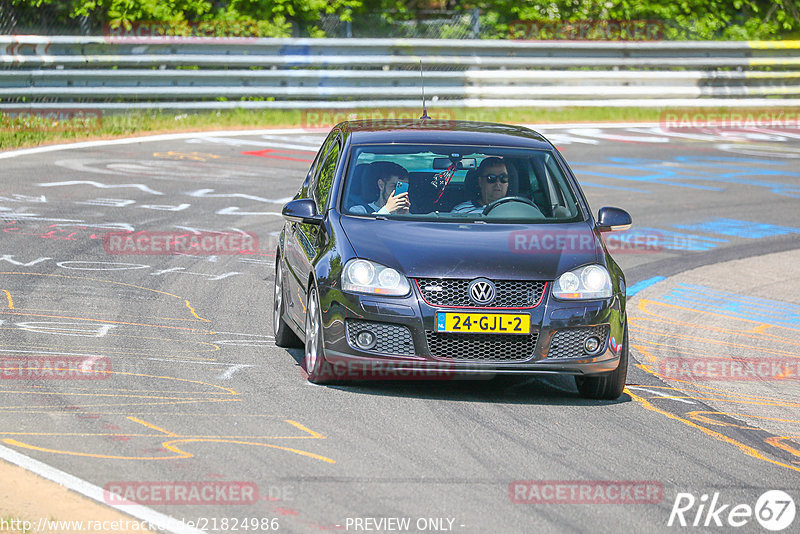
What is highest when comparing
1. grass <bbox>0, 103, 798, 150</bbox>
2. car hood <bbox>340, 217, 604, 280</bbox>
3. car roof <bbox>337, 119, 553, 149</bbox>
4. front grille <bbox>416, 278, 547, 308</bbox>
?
car roof <bbox>337, 119, 553, 149</bbox>

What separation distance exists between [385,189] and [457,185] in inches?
19.7

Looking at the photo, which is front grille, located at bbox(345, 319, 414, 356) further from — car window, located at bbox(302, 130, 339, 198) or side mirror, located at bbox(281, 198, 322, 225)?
car window, located at bbox(302, 130, 339, 198)

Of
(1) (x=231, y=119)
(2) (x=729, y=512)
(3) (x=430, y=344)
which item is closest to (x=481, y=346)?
(3) (x=430, y=344)

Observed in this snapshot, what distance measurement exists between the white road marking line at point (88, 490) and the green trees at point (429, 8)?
58.4 ft

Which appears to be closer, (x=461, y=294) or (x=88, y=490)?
(x=88, y=490)

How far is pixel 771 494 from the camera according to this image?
598cm

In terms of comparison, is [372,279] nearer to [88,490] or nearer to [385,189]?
[385,189]

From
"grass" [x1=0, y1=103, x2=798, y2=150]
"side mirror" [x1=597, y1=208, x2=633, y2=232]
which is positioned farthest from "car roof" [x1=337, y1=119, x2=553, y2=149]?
"grass" [x1=0, y1=103, x2=798, y2=150]

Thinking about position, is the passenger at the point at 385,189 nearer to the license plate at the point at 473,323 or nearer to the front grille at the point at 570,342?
the license plate at the point at 473,323

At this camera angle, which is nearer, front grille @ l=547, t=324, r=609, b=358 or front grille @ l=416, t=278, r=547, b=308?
front grille @ l=416, t=278, r=547, b=308

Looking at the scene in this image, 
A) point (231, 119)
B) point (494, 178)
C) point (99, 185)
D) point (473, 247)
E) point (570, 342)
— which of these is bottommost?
point (99, 185)

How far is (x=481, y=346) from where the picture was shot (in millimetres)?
7457

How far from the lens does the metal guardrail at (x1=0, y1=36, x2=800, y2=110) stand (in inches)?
845

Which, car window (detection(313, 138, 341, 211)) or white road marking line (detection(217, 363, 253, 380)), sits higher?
car window (detection(313, 138, 341, 211))
